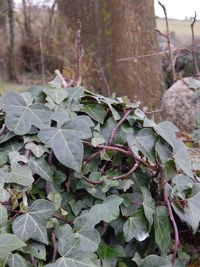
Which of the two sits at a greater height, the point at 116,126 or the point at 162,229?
the point at 116,126

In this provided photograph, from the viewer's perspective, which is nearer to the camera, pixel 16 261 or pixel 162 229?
pixel 16 261

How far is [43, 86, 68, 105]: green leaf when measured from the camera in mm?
842

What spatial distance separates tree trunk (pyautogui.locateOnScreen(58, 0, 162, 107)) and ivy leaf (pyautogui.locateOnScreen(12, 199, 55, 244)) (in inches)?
144

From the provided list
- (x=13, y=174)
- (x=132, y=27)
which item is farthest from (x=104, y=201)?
(x=132, y=27)

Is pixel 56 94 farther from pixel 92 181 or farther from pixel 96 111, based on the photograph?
pixel 92 181

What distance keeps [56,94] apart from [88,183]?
0.66ft

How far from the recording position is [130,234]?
0.78 m

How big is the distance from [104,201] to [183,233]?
0.96 ft

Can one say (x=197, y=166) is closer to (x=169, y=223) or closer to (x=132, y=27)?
(x=169, y=223)

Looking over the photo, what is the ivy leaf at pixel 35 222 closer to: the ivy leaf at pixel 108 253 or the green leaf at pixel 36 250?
the green leaf at pixel 36 250

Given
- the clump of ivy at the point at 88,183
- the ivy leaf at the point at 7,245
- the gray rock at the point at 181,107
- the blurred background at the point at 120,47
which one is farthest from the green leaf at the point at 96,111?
the blurred background at the point at 120,47

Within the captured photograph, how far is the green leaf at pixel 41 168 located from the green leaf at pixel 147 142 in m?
0.20

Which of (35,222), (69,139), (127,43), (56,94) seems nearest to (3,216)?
(35,222)

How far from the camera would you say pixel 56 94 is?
0.85m
